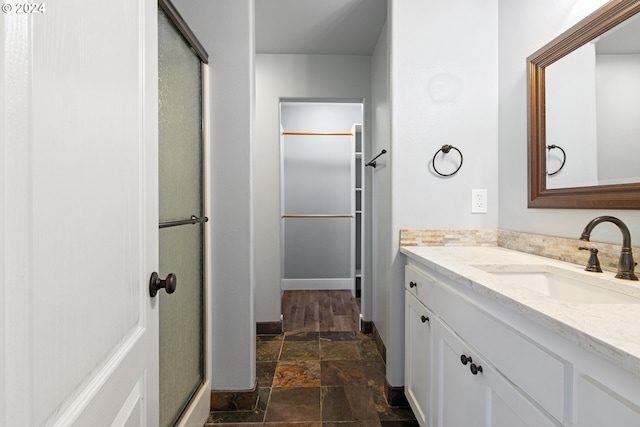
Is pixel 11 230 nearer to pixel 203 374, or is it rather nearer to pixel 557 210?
pixel 203 374

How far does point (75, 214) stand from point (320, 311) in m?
3.10

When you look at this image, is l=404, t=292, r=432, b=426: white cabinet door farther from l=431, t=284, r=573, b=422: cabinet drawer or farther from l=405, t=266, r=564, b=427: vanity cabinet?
l=431, t=284, r=573, b=422: cabinet drawer

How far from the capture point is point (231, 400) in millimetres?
1690

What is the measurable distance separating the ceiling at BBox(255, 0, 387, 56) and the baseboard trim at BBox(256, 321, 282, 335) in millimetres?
2356

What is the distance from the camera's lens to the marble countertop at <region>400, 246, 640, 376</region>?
0.53 metres

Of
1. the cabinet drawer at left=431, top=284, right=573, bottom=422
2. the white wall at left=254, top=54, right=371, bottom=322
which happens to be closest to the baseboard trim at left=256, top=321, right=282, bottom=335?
the white wall at left=254, top=54, right=371, bottom=322

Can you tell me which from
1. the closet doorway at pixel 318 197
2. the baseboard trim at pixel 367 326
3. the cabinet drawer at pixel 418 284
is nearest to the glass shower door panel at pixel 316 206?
the closet doorway at pixel 318 197

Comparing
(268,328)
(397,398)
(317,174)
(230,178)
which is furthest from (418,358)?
(317,174)

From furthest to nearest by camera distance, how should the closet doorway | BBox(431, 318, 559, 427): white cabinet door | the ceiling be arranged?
the closet doorway < the ceiling < BBox(431, 318, 559, 427): white cabinet door

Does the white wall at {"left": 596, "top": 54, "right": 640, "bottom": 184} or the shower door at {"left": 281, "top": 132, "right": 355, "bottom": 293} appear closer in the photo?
the white wall at {"left": 596, "top": 54, "right": 640, "bottom": 184}

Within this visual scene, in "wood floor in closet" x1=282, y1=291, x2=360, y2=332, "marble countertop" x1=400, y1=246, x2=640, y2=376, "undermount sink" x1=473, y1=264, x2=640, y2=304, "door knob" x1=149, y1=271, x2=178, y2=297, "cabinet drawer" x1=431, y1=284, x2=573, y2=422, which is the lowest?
"wood floor in closet" x1=282, y1=291, x2=360, y2=332

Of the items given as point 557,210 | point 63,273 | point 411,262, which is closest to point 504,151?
point 557,210

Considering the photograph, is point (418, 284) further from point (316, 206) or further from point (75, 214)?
point (316, 206)

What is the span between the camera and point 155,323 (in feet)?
2.69
